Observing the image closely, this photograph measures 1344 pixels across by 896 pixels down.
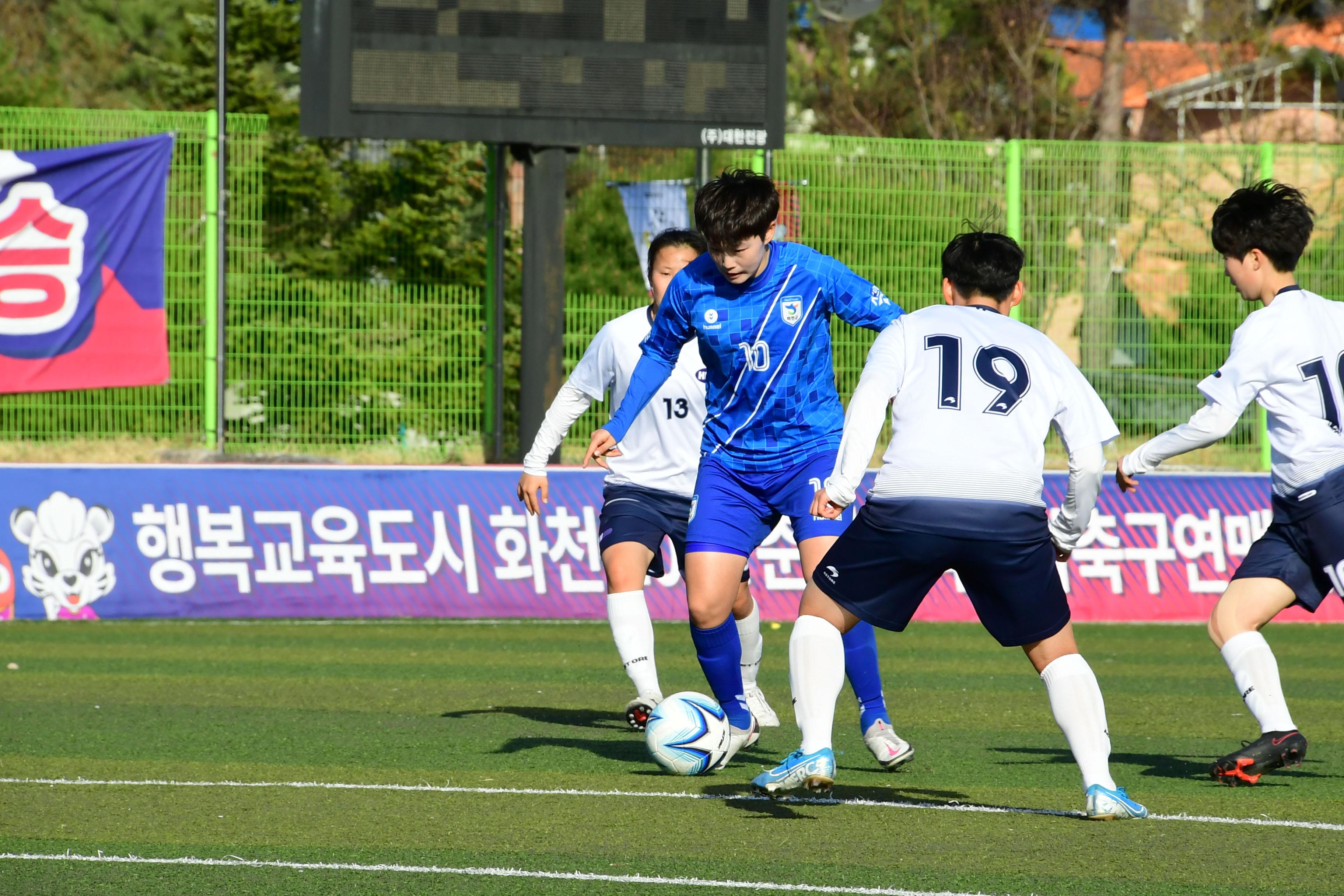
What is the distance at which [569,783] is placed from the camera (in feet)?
20.1

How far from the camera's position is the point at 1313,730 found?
7781 millimetres

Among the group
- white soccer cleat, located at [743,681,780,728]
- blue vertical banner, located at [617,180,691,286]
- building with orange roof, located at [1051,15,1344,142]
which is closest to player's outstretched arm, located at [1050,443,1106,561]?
white soccer cleat, located at [743,681,780,728]

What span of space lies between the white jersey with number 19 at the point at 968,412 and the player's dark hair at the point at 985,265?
0.17 metres

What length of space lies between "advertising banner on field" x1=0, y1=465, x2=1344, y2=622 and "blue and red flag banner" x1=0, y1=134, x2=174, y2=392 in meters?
2.23

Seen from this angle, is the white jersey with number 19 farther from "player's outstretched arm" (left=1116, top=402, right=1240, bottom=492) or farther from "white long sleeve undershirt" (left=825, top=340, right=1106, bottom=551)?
"player's outstretched arm" (left=1116, top=402, right=1240, bottom=492)

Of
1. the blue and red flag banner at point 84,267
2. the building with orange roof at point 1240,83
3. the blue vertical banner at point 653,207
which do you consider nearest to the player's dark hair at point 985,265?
the blue vertical banner at point 653,207

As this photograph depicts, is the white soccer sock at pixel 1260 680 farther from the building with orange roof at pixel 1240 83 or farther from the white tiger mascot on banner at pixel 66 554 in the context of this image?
the building with orange roof at pixel 1240 83

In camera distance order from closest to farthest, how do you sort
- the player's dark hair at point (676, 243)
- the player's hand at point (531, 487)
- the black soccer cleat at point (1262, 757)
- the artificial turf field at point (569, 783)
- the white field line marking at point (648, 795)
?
the artificial turf field at point (569, 783) → the white field line marking at point (648, 795) → the black soccer cleat at point (1262, 757) → the player's hand at point (531, 487) → the player's dark hair at point (676, 243)

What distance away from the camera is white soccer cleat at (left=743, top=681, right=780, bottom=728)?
7.54 m

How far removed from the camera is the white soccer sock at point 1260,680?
612 cm

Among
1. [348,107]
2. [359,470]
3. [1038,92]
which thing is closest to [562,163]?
[348,107]

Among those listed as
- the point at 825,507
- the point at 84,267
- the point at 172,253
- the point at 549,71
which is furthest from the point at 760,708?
the point at 84,267

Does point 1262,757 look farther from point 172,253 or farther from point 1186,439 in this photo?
point 172,253

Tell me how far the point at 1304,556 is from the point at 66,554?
892 cm
